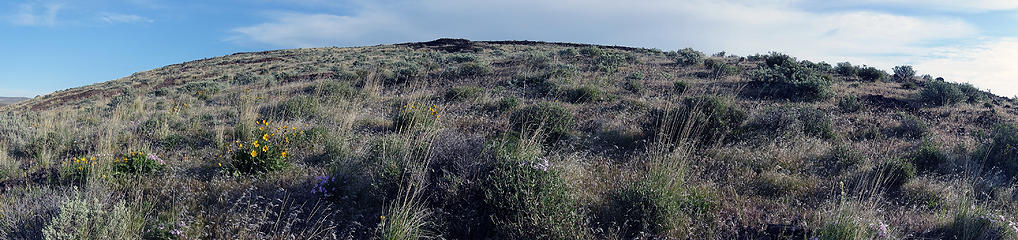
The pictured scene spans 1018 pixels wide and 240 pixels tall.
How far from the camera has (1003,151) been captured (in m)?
5.74

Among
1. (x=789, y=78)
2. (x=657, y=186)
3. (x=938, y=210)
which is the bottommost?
(x=938, y=210)

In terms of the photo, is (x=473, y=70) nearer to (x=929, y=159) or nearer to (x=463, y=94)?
(x=463, y=94)

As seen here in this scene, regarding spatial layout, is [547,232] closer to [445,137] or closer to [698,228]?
[698,228]

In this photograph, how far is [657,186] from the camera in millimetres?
3998

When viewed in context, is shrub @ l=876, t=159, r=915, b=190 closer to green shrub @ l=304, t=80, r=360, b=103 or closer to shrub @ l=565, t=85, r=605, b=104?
shrub @ l=565, t=85, r=605, b=104

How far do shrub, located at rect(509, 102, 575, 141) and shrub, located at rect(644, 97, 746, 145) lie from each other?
3.91 ft

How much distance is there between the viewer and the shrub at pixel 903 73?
14.6 meters

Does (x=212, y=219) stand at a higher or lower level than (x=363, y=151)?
lower

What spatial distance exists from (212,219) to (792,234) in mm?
4704

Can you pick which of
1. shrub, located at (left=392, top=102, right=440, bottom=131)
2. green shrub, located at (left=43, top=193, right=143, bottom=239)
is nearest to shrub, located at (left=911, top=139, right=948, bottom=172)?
shrub, located at (left=392, top=102, right=440, bottom=131)

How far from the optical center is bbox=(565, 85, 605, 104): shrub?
9.41m

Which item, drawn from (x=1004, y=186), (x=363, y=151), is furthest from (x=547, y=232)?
(x=1004, y=186)

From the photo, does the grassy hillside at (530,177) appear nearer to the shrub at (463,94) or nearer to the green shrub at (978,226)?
the green shrub at (978,226)

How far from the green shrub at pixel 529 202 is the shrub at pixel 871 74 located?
14189mm
